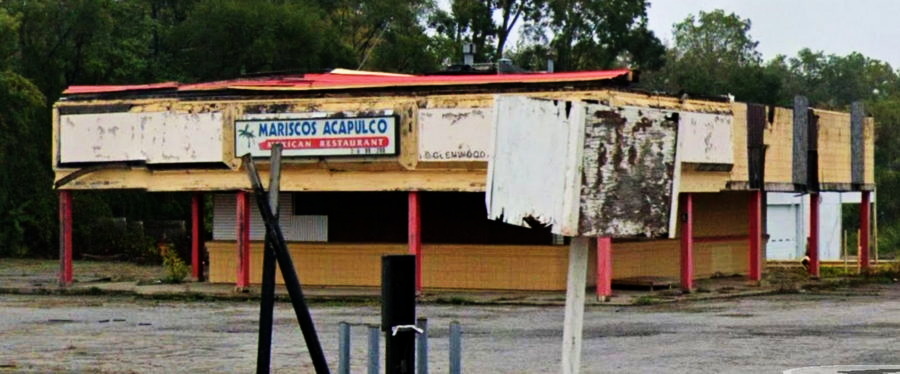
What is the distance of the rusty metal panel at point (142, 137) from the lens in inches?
1395

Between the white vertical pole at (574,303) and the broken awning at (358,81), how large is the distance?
81.0 ft

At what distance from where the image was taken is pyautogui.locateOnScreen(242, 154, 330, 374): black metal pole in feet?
31.6

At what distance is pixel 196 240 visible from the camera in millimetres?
40000

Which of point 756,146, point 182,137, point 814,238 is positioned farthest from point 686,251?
point 182,137

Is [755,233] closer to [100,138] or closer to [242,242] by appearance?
[242,242]

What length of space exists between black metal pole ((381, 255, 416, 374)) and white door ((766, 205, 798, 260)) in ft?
160

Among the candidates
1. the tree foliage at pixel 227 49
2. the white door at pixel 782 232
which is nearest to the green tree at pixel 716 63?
the tree foliage at pixel 227 49

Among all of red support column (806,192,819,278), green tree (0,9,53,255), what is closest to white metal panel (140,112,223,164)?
red support column (806,192,819,278)

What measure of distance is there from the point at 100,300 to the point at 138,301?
878 mm

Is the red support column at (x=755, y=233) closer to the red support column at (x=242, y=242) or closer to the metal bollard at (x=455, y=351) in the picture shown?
the red support column at (x=242, y=242)

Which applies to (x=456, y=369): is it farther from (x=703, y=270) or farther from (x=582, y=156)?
(x=703, y=270)

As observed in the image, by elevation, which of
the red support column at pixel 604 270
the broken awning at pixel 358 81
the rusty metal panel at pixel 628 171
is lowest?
the red support column at pixel 604 270

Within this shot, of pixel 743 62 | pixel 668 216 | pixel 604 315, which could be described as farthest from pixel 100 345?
pixel 743 62

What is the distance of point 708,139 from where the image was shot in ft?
113
